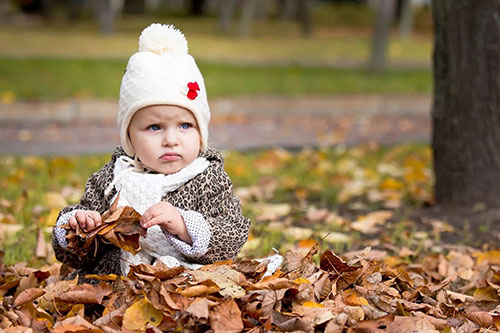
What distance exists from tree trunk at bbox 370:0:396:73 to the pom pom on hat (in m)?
11.0

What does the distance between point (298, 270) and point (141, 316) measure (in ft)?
2.09

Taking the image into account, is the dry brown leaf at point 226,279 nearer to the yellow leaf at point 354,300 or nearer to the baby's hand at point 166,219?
the baby's hand at point 166,219

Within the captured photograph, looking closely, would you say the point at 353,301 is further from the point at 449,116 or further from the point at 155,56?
the point at 449,116

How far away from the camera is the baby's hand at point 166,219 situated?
90.8 inches

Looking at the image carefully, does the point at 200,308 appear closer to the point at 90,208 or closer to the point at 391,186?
the point at 90,208

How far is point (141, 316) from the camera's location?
214 cm

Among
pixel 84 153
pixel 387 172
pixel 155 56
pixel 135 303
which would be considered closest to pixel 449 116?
pixel 387 172

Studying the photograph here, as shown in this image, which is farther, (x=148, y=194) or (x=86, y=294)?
(x=148, y=194)

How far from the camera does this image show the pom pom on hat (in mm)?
2500

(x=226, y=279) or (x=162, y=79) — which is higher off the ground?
(x=162, y=79)

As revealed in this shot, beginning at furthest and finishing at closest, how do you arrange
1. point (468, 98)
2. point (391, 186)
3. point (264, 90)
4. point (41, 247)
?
1. point (264, 90)
2. point (391, 186)
3. point (468, 98)
4. point (41, 247)

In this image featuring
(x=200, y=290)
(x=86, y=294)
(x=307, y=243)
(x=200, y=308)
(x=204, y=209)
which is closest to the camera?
(x=200, y=308)

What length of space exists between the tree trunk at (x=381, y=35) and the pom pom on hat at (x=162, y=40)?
10984 mm

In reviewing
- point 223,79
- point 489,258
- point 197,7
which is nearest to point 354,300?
point 489,258
